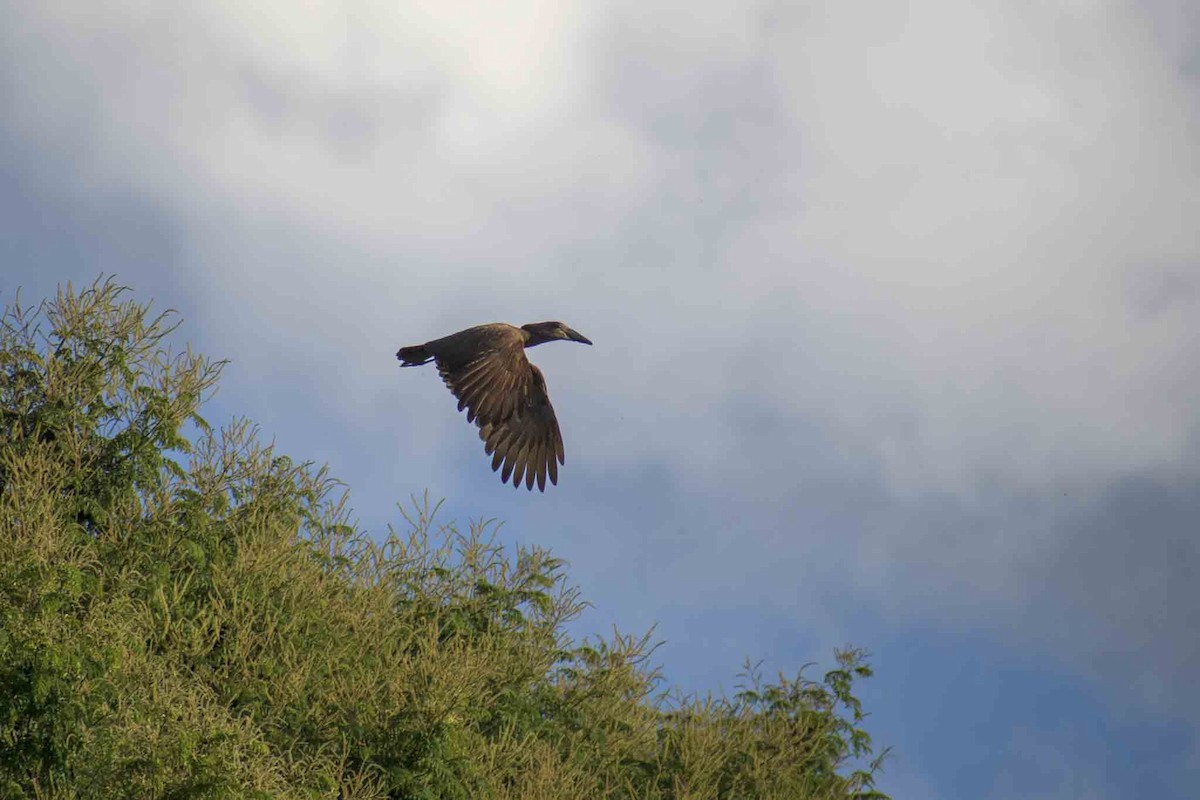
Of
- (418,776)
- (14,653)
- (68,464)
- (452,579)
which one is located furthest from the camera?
(452,579)

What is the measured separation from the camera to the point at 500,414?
1309 centimetres

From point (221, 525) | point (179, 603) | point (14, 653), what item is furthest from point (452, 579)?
point (14, 653)

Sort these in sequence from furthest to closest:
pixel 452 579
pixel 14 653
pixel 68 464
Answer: pixel 452 579 → pixel 68 464 → pixel 14 653

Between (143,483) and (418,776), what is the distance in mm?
4137

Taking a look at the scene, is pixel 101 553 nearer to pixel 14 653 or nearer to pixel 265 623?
pixel 265 623

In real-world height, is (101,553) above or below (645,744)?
below

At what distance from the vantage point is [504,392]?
13.1 m

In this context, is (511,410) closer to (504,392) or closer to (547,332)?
(504,392)

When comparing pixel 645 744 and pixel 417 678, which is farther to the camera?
pixel 645 744

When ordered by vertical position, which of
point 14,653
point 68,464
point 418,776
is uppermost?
point 68,464

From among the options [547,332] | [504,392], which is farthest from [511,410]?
[547,332]

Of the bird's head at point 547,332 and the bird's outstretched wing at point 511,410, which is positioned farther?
the bird's head at point 547,332

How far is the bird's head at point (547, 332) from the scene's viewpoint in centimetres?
1431

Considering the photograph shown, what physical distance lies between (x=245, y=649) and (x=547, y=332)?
392 cm
